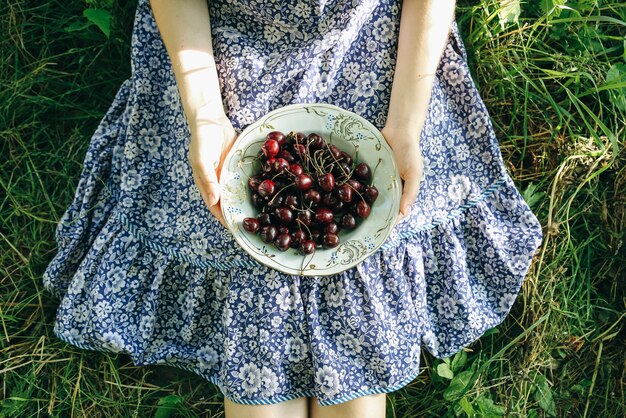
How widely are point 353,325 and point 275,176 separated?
0.45 m

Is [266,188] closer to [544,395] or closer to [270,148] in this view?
[270,148]

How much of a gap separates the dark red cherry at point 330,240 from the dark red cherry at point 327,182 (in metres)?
0.12

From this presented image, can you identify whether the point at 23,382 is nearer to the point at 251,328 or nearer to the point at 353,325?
the point at 251,328

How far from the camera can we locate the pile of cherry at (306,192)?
1727 millimetres

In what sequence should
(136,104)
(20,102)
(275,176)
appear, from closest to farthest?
(275,176) < (136,104) < (20,102)

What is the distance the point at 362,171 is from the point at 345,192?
0.08 metres

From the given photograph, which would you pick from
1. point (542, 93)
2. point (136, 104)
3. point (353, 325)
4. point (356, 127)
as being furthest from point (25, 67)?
point (542, 93)

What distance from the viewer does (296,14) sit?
1764 mm

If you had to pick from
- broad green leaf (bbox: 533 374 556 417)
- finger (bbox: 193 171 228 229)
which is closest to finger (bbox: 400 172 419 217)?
finger (bbox: 193 171 228 229)

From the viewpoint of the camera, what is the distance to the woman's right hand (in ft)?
5.60

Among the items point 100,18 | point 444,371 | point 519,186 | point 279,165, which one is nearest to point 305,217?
point 279,165

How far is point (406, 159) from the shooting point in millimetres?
1742

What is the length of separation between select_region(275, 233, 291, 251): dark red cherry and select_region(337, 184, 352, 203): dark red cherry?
0.18 metres

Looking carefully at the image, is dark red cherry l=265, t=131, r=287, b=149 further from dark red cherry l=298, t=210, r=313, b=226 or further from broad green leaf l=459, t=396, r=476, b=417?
broad green leaf l=459, t=396, r=476, b=417
